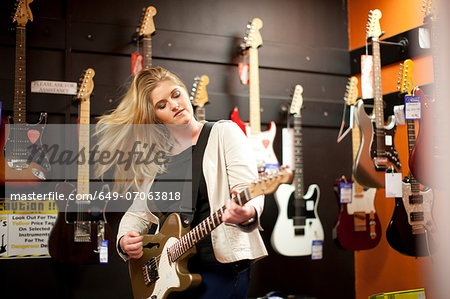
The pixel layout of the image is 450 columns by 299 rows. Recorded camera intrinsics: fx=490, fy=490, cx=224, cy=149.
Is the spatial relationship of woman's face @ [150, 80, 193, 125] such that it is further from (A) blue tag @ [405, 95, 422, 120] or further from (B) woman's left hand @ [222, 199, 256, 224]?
(A) blue tag @ [405, 95, 422, 120]

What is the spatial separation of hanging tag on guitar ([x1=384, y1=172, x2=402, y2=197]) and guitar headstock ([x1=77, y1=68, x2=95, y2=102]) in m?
1.65

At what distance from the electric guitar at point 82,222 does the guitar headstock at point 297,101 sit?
1.24 metres

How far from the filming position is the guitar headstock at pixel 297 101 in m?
Result: 3.07

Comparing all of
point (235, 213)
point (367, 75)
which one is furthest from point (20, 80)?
point (367, 75)

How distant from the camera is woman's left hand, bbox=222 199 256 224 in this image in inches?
65.9

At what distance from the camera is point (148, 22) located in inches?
108

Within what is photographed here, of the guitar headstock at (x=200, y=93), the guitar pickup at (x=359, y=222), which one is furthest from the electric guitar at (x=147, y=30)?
the guitar pickup at (x=359, y=222)

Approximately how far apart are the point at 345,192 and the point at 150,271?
130 centimetres

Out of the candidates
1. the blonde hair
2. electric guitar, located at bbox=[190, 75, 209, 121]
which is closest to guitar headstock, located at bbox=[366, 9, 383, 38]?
electric guitar, located at bbox=[190, 75, 209, 121]

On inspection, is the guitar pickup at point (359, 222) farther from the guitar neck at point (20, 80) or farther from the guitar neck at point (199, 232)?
the guitar neck at point (20, 80)

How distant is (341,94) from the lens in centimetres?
341

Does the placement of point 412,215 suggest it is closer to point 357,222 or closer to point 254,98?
point 357,222

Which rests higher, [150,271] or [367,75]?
[367,75]

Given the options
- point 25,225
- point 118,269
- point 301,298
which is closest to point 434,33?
point 301,298
